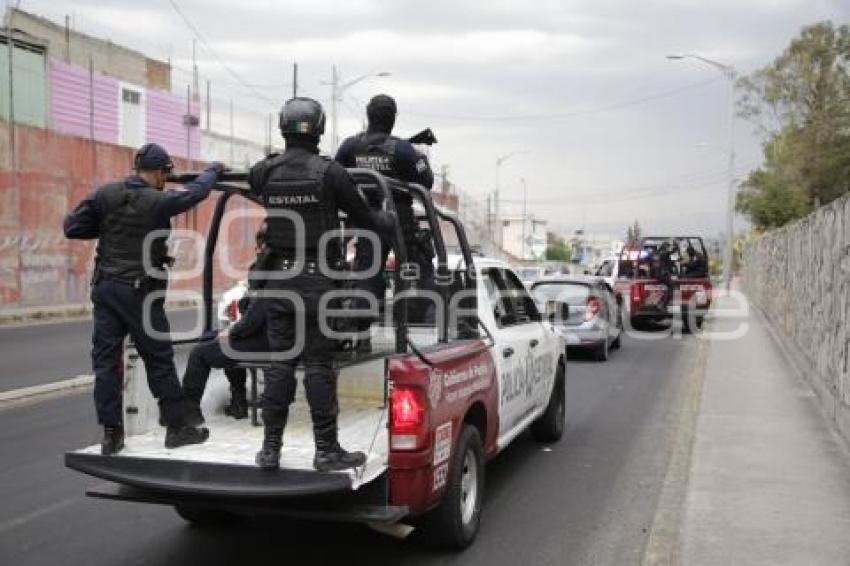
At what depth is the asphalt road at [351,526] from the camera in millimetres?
5422

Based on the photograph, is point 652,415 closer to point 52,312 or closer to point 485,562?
point 485,562

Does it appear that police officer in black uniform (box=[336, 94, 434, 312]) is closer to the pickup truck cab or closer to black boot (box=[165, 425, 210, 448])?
black boot (box=[165, 425, 210, 448])

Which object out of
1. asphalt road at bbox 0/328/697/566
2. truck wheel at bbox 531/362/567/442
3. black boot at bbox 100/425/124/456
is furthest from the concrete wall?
black boot at bbox 100/425/124/456

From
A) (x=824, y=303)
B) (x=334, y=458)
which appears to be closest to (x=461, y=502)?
(x=334, y=458)

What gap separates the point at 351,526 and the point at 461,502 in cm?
87

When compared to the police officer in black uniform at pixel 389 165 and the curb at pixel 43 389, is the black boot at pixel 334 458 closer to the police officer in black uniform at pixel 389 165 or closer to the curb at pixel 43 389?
the police officer in black uniform at pixel 389 165

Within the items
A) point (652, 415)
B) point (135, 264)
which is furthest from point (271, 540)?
point (652, 415)

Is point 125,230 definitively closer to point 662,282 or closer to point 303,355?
point 303,355

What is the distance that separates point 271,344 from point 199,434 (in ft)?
2.86

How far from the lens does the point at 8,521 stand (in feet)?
19.2

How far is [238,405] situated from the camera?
5996 mm

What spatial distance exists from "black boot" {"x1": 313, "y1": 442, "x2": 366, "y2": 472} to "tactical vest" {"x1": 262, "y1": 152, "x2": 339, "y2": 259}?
97cm

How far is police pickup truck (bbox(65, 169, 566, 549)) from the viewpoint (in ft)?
15.4

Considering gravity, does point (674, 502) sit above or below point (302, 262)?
below
